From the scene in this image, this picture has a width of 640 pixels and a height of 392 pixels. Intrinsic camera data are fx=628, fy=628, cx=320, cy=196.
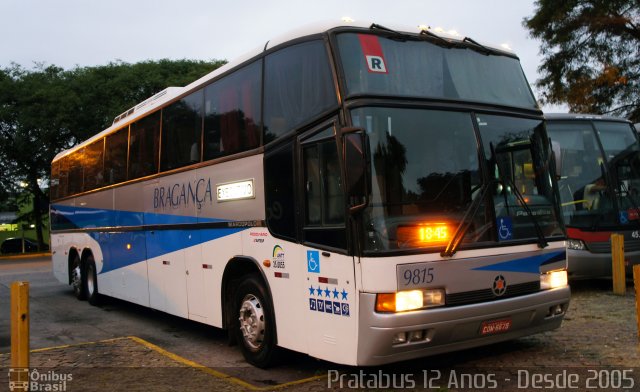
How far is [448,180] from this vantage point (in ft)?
19.0

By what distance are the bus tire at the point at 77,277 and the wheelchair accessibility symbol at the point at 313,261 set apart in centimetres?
890

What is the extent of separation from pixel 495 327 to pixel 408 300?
3.57 feet

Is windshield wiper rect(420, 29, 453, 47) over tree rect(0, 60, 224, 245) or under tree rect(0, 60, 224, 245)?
under

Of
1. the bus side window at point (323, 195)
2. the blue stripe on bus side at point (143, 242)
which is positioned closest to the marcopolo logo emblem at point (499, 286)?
the bus side window at point (323, 195)

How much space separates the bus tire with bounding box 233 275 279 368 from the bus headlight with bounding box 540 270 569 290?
2.81 m

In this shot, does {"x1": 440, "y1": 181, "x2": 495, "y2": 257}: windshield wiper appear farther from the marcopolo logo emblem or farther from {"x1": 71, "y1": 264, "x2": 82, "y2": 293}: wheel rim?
{"x1": 71, "y1": 264, "x2": 82, "y2": 293}: wheel rim

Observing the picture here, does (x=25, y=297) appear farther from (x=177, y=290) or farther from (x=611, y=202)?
(x=611, y=202)

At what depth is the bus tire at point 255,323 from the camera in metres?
6.73

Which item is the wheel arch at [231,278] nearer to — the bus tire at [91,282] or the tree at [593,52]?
the bus tire at [91,282]

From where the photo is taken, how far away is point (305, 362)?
280 inches

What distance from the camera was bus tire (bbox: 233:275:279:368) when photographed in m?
6.73

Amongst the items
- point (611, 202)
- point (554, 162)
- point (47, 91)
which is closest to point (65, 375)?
point (554, 162)

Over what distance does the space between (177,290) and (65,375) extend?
2485 millimetres

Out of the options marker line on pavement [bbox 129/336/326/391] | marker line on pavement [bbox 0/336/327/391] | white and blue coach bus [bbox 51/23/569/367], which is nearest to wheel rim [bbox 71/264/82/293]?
marker line on pavement [bbox 0/336/327/391]
